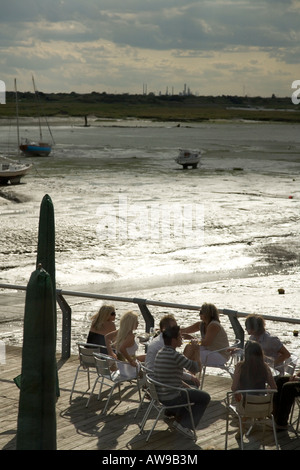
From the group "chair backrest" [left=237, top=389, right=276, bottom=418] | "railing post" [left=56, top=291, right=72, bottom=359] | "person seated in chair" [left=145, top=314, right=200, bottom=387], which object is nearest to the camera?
"chair backrest" [left=237, top=389, right=276, bottom=418]

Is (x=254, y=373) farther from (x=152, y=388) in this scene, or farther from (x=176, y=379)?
(x=152, y=388)

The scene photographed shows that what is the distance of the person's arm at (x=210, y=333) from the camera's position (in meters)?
9.03

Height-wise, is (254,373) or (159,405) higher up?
(254,373)

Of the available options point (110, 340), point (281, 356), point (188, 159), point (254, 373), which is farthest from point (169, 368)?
point (188, 159)

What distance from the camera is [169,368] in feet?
25.3

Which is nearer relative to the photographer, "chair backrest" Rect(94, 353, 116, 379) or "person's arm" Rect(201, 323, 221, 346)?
"chair backrest" Rect(94, 353, 116, 379)

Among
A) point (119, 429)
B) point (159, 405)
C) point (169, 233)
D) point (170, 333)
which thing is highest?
point (170, 333)

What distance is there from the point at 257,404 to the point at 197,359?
1.40 meters

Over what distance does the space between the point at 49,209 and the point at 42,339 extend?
281 cm

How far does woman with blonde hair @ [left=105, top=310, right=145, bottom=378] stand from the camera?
338 inches

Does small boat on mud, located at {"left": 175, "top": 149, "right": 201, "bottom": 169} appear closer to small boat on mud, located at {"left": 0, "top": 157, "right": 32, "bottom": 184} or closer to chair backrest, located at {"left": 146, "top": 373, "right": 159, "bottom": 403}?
small boat on mud, located at {"left": 0, "top": 157, "right": 32, "bottom": 184}

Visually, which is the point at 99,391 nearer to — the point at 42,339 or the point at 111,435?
the point at 111,435

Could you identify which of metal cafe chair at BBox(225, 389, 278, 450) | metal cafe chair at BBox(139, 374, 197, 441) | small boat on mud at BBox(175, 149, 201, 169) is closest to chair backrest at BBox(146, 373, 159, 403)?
metal cafe chair at BBox(139, 374, 197, 441)
